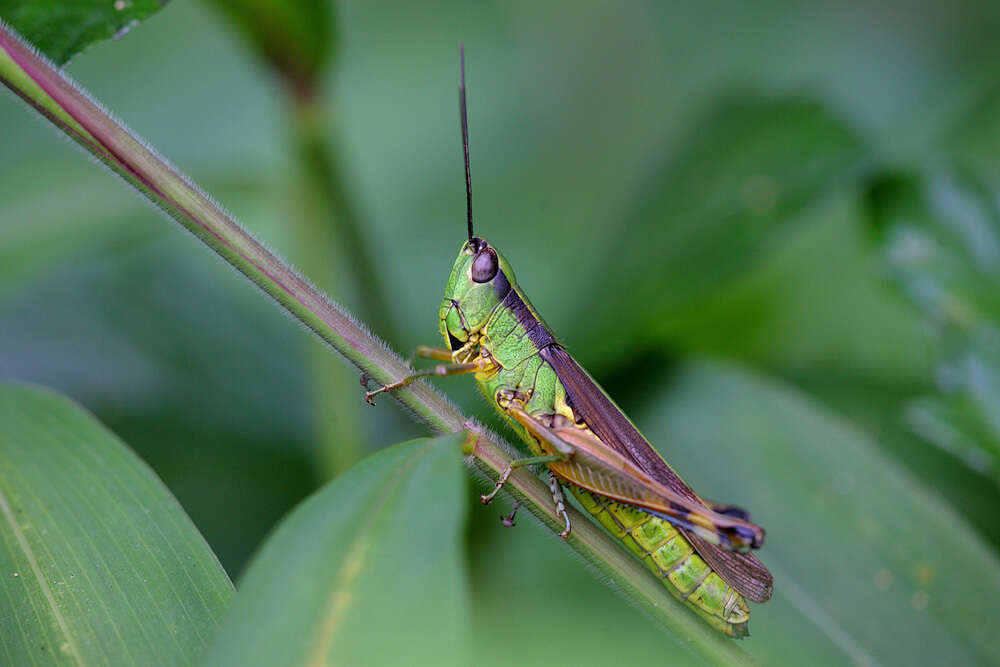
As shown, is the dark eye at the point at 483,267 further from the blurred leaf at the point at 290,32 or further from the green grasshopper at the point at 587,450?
the blurred leaf at the point at 290,32

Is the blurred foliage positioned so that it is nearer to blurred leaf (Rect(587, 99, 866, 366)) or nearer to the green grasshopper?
blurred leaf (Rect(587, 99, 866, 366))

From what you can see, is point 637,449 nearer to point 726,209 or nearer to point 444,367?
point 444,367

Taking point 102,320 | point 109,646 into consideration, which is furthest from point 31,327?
point 109,646

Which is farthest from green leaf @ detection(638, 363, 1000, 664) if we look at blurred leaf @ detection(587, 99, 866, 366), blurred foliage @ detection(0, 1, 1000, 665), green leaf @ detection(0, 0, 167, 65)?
green leaf @ detection(0, 0, 167, 65)

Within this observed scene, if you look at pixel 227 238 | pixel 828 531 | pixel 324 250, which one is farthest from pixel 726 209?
pixel 227 238

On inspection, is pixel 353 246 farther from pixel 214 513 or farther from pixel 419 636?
pixel 419 636

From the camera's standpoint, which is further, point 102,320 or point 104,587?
point 102,320

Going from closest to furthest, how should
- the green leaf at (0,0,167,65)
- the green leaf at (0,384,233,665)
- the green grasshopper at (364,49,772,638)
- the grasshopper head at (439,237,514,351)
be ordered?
the green leaf at (0,384,233,665), the green leaf at (0,0,167,65), the green grasshopper at (364,49,772,638), the grasshopper head at (439,237,514,351)
